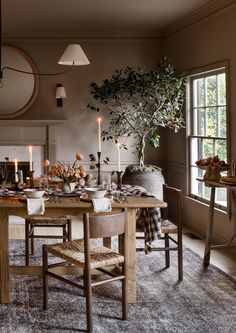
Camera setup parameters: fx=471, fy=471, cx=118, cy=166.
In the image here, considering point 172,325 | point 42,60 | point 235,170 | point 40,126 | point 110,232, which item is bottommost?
point 172,325

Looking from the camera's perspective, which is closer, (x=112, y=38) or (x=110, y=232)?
(x=110, y=232)

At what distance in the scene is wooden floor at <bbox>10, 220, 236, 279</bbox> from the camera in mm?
4426

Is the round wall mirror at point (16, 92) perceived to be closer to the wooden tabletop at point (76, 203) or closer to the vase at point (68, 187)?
the vase at point (68, 187)

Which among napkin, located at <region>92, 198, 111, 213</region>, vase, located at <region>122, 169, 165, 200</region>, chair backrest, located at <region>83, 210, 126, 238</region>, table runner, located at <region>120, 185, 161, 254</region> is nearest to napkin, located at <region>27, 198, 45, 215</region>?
napkin, located at <region>92, 198, 111, 213</region>

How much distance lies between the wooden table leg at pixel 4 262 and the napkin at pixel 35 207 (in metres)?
0.23

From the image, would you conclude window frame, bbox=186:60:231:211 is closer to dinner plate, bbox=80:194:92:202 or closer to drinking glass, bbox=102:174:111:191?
drinking glass, bbox=102:174:111:191

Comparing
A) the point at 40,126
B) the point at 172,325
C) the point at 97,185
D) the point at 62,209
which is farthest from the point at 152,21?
the point at 172,325

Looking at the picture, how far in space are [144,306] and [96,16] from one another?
395 centimetres

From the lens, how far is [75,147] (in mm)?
7090

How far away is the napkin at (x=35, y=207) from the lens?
3293 millimetres

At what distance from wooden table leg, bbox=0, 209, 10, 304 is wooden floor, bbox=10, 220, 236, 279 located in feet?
6.40

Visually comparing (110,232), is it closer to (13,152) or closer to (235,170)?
(235,170)

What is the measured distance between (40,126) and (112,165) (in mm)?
1220

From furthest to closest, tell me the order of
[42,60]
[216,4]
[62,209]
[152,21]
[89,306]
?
1. [42,60]
2. [152,21]
3. [216,4]
4. [62,209]
5. [89,306]
